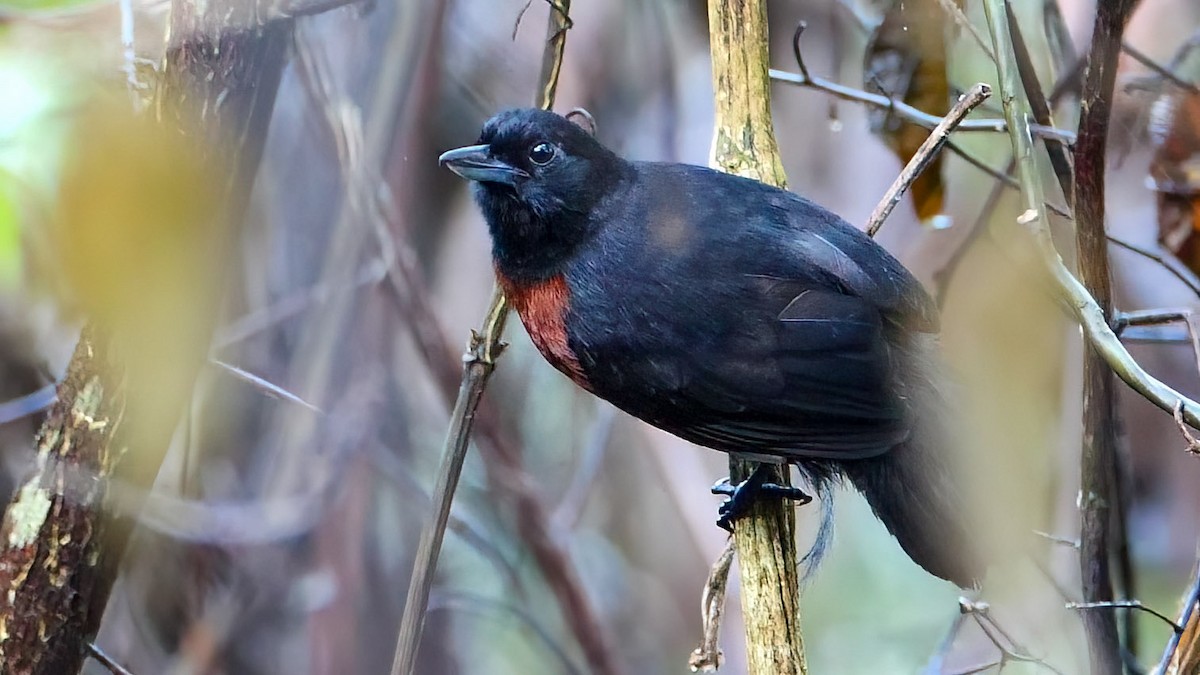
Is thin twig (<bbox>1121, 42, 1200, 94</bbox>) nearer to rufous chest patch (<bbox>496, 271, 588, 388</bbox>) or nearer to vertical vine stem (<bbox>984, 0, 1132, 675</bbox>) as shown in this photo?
vertical vine stem (<bbox>984, 0, 1132, 675</bbox>)

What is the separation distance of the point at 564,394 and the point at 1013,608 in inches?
47.2

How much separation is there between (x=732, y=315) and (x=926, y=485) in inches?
11.9

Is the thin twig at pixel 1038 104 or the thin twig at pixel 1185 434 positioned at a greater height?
the thin twig at pixel 1038 104

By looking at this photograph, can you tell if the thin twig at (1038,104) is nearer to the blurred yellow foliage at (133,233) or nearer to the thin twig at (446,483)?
the thin twig at (446,483)

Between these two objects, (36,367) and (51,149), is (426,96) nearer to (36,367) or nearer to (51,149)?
(36,367)

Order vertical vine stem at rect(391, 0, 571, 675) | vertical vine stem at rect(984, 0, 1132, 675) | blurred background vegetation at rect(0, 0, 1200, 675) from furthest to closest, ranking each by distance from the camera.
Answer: blurred background vegetation at rect(0, 0, 1200, 675), vertical vine stem at rect(391, 0, 571, 675), vertical vine stem at rect(984, 0, 1132, 675)

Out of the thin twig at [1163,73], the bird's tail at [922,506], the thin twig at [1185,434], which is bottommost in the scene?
the thin twig at [1185,434]

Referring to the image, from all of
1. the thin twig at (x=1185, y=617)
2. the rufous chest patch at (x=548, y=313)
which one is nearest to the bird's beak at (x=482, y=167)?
the rufous chest patch at (x=548, y=313)

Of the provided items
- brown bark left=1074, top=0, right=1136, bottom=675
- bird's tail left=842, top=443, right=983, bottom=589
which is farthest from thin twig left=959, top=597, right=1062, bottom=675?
brown bark left=1074, top=0, right=1136, bottom=675

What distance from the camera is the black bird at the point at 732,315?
3.80 ft

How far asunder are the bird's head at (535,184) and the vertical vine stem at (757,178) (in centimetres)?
19

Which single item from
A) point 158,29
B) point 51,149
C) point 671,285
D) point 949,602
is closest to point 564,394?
point 949,602

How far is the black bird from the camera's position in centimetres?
116

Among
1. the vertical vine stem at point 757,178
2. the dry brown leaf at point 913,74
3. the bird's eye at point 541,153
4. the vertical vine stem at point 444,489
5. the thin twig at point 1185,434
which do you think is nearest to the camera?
the thin twig at point 1185,434
